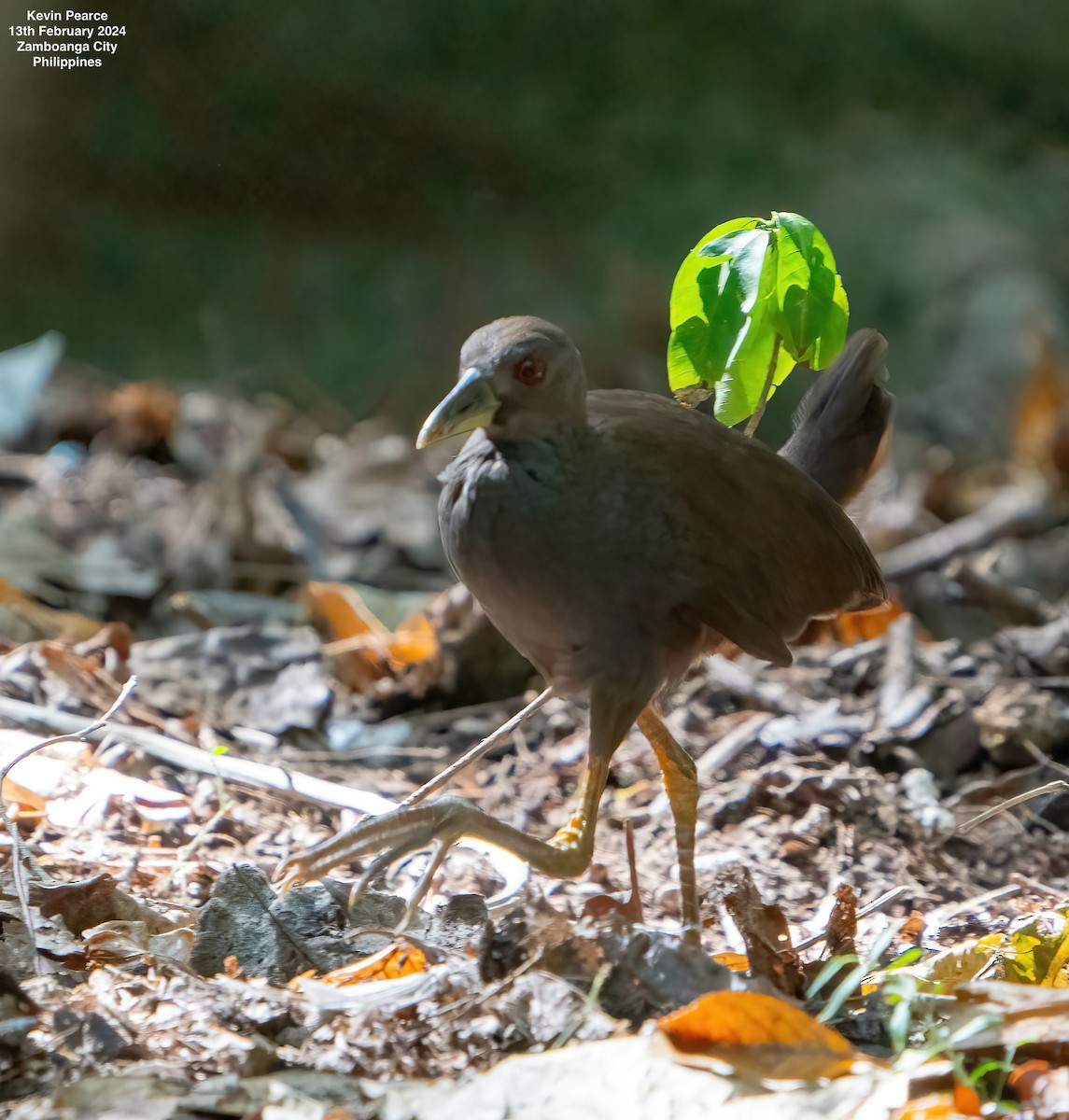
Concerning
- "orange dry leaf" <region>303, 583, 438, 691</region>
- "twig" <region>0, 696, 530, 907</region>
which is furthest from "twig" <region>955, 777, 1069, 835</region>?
"orange dry leaf" <region>303, 583, 438, 691</region>

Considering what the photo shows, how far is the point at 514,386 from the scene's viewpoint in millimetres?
2145

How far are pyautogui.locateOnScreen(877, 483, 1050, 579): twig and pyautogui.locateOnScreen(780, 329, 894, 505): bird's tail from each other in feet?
7.29

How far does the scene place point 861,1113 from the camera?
5.27ft

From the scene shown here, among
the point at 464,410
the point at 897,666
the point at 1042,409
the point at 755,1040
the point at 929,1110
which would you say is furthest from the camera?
the point at 1042,409

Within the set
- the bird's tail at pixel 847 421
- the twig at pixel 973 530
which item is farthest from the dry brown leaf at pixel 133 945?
the twig at pixel 973 530

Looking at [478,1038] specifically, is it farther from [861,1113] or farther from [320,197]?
[320,197]

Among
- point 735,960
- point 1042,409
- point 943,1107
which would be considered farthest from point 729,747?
point 1042,409

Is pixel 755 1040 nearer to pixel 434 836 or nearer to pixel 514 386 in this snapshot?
pixel 434 836

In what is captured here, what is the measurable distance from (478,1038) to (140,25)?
416cm

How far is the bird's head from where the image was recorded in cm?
212

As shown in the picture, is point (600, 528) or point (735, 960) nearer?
point (600, 528)

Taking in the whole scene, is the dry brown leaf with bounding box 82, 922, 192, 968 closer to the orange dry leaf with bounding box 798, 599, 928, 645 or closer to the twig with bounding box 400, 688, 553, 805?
the twig with bounding box 400, 688, 553, 805

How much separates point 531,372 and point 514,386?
0.04m

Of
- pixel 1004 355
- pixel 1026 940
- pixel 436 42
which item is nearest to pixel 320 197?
pixel 436 42
